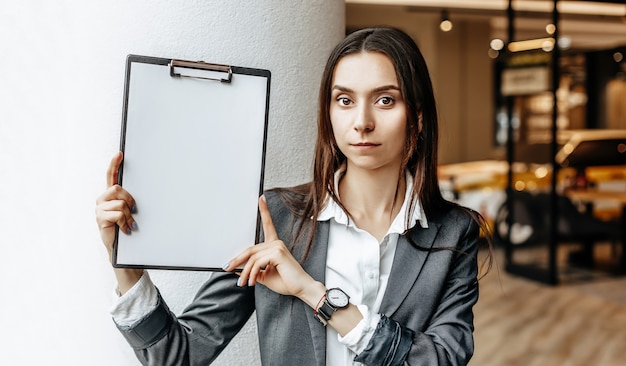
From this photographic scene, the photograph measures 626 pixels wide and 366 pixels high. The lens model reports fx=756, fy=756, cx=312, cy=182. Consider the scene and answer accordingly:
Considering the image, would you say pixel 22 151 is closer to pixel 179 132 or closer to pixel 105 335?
pixel 105 335

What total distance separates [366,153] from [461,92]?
11935mm

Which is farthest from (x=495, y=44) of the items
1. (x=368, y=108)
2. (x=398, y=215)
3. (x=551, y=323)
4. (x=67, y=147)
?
(x=368, y=108)

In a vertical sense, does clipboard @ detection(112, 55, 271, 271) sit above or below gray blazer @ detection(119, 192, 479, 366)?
above

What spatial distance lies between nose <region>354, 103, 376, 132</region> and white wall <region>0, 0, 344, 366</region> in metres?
0.69

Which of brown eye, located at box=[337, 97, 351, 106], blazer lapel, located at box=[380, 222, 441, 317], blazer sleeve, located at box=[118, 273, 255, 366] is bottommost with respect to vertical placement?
blazer sleeve, located at box=[118, 273, 255, 366]

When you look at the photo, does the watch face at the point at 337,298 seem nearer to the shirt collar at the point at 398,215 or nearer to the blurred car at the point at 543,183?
the shirt collar at the point at 398,215

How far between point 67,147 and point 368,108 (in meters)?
0.85

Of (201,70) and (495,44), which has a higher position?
(495,44)

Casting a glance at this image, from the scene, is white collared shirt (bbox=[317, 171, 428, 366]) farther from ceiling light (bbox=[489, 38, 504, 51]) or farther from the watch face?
ceiling light (bbox=[489, 38, 504, 51])

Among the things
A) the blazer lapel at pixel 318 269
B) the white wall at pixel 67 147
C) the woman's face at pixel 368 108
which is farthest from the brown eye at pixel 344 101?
the white wall at pixel 67 147

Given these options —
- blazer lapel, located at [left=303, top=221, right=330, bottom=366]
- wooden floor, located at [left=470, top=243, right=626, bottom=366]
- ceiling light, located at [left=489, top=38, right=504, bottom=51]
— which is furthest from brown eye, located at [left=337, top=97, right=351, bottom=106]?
ceiling light, located at [left=489, top=38, right=504, bottom=51]

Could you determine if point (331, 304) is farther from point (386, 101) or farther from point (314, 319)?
point (386, 101)

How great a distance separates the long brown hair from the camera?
1.39m

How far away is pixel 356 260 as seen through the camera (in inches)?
57.8
